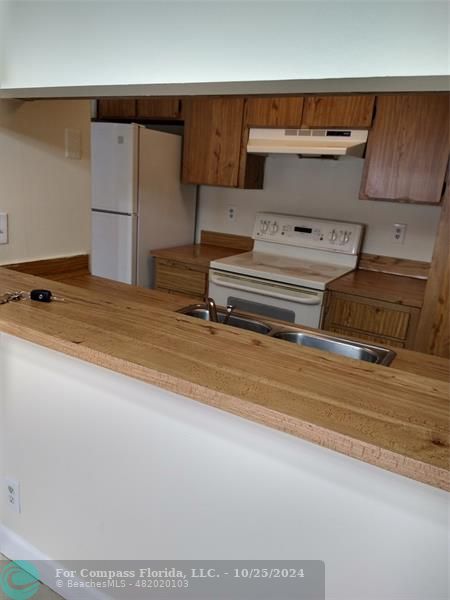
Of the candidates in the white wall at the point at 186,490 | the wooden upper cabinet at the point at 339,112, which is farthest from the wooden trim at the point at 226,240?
the white wall at the point at 186,490

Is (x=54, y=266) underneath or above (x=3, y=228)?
underneath

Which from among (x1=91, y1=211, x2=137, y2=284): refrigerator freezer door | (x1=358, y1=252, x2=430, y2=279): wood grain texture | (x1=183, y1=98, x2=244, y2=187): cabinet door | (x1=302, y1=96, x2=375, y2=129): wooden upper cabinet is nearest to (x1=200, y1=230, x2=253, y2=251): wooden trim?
(x1=183, y1=98, x2=244, y2=187): cabinet door

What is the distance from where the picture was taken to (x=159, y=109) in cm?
→ 323

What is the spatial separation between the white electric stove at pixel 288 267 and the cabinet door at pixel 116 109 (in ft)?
4.18

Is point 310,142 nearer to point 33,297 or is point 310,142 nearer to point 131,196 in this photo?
point 131,196

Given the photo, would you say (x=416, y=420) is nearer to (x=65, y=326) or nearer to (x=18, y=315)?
(x=65, y=326)

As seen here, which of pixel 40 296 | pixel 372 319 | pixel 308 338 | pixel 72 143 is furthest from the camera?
pixel 372 319

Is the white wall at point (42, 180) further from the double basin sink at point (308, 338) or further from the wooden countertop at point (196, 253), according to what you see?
the wooden countertop at point (196, 253)

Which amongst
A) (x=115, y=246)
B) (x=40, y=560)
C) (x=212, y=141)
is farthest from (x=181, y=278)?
(x=40, y=560)

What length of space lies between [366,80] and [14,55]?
1116 mm

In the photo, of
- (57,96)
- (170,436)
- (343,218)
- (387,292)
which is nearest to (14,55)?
(57,96)

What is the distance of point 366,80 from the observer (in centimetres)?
87

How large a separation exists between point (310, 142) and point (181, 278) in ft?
4.10

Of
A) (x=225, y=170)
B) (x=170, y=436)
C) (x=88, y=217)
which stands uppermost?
(x=225, y=170)
